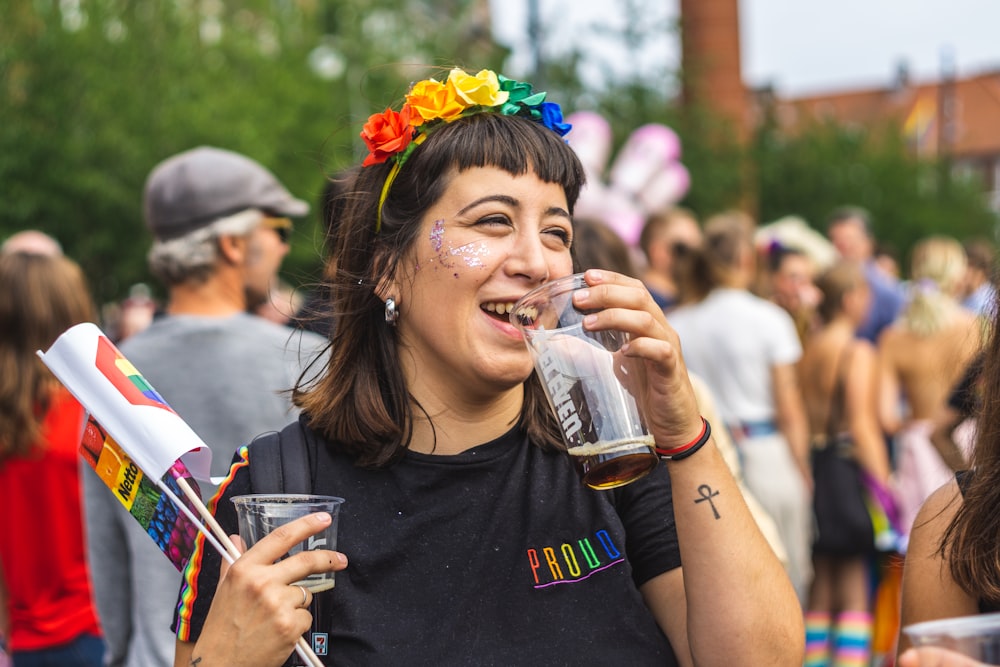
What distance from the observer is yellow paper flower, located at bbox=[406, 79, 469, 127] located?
241 cm

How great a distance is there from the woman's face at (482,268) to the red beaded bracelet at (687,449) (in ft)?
1.06

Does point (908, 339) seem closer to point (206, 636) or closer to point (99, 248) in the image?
point (206, 636)

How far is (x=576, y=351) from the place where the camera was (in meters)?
2.05

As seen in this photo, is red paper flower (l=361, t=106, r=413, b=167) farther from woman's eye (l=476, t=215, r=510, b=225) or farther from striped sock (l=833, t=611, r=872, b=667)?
striped sock (l=833, t=611, r=872, b=667)

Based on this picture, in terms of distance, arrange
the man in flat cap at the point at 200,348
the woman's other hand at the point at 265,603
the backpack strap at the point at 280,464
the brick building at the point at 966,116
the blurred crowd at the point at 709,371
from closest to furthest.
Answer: the woman's other hand at the point at 265,603, the backpack strap at the point at 280,464, the man in flat cap at the point at 200,348, the blurred crowd at the point at 709,371, the brick building at the point at 966,116

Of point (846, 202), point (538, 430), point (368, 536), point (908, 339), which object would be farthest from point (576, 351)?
point (846, 202)

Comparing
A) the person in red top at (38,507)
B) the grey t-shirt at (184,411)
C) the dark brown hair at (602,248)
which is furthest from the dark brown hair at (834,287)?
the person in red top at (38,507)

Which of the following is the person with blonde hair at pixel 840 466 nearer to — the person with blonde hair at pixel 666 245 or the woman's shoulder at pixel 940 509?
the person with blonde hair at pixel 666 245

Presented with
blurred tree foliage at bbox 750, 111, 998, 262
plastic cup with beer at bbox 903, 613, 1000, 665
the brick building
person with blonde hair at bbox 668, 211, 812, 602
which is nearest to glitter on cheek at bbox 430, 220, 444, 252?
plastic cup with beer at bbox 903, 613, 1000, 665

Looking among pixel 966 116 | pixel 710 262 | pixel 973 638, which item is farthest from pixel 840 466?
pixel 966 116

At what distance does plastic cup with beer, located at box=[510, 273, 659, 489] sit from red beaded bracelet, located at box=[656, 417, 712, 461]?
0.8 inches

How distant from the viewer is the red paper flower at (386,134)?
2.44 m

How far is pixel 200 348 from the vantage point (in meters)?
3.67

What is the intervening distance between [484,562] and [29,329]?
9.59ft
